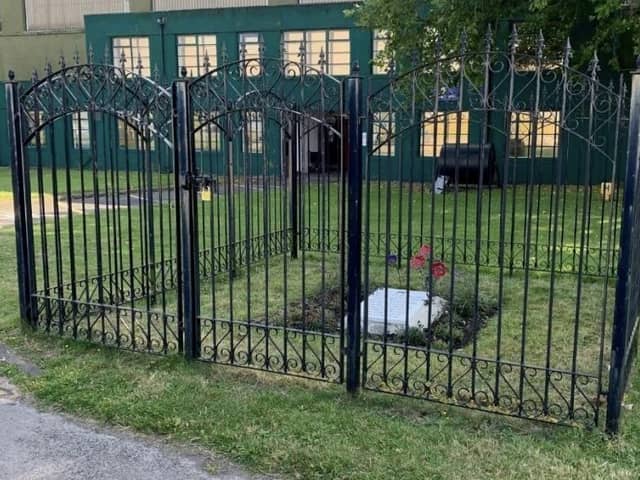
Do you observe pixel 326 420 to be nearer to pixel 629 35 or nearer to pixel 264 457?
pixel 264 457

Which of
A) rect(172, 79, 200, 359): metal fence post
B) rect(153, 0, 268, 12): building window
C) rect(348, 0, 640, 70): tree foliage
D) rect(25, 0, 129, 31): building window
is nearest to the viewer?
rect(172, 79, 200, 359): metal fence post

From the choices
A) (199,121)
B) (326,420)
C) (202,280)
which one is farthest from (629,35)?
(326,420)

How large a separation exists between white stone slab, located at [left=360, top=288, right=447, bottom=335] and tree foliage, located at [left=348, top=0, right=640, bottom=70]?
9.33 m

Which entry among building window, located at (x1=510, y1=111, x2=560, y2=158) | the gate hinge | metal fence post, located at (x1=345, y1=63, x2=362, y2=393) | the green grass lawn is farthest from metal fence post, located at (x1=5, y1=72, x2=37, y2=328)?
building window, located at (x1=510, y1=111, x2=560, y2=158)

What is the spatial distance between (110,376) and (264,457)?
1674 mm

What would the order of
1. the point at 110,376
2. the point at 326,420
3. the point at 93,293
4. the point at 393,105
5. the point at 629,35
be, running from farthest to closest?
the point at 629,35 → the point at 93,293 → the point at 110,376 → the point at 393,105 → the point at 326,420

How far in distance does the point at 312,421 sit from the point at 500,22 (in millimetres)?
15470

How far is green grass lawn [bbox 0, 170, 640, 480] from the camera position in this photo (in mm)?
3539

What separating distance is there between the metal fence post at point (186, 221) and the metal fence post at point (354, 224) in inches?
47.5

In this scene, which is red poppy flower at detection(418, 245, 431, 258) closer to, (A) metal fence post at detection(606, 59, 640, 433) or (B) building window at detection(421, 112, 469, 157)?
(B) building window at detection(421, 112, 469, 157)

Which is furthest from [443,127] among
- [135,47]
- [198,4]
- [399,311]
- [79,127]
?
[198,4]

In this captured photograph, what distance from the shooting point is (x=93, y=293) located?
6523 mm

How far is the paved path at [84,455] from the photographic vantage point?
11.6ft

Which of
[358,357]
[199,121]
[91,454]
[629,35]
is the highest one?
[629,35]
